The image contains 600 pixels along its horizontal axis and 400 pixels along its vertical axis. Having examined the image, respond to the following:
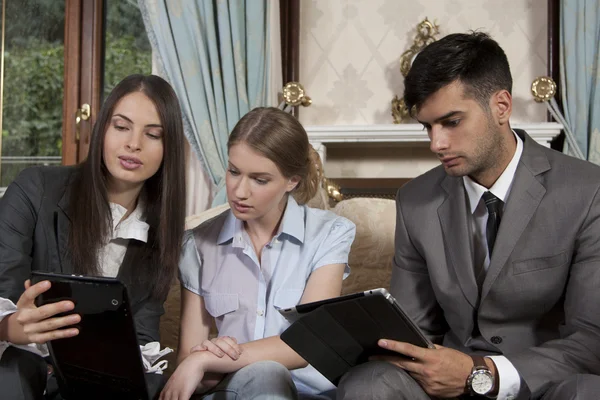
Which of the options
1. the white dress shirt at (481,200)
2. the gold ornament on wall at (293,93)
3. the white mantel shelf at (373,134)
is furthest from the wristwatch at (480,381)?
the gold ornament on wall at (293,93)

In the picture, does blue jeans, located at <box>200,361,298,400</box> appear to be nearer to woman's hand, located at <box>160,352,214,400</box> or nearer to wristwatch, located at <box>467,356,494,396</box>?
woman's hand, located at <box>160,352,214,400</box>

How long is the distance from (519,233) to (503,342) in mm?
263

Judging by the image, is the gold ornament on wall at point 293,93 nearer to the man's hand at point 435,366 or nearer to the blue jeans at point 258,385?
the blue jeans at point 258,385

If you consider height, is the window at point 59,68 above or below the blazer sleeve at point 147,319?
above

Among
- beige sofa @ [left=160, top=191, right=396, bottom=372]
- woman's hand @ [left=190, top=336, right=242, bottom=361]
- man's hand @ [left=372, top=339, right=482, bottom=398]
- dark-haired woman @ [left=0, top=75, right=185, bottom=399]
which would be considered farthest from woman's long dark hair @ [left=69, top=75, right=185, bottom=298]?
man's hand @ [left=372, top=339, right=482, bottom=398]

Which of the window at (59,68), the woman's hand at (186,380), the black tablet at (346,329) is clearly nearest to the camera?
the black tablet at (346,329)

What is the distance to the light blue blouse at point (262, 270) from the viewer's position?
1923mm

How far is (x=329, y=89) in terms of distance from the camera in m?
3.75

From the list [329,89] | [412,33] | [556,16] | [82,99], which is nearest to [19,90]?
[82,99]

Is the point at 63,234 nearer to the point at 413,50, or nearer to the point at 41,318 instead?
the point at 41,318

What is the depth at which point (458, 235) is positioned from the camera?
5.92ft

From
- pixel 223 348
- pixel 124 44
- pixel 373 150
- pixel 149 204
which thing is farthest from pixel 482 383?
pixel 124 44

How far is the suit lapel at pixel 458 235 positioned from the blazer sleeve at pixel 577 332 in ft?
0.66

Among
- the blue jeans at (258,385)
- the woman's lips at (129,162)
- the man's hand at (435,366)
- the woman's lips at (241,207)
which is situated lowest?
the blue jeans at (258,385)
